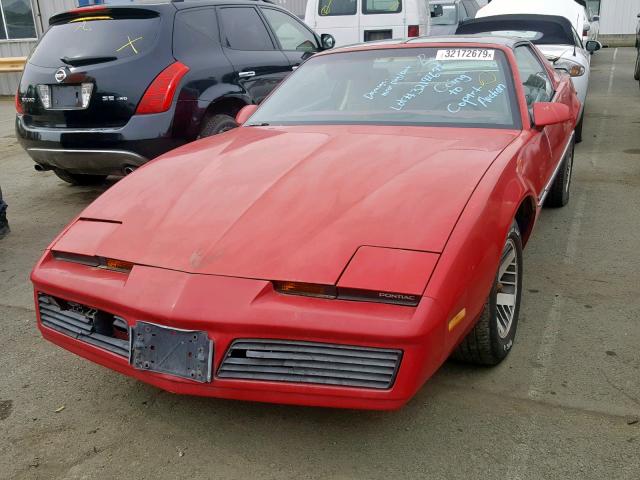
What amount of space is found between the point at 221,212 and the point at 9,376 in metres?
1.39

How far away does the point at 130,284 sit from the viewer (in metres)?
2.47

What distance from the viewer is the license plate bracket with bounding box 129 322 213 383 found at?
91.3 inches

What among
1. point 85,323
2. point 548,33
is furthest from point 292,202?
point 548,33

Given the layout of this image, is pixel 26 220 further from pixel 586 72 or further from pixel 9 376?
pixel 586 72

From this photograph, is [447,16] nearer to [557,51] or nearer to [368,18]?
[368,18]

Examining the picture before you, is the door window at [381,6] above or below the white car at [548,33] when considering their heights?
above

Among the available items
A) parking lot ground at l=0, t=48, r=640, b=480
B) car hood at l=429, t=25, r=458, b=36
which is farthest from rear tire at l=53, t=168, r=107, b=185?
car hood at l=429, t=25, r=458, b=36

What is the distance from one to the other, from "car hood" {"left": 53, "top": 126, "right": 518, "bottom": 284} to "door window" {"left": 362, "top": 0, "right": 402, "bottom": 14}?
9.17 metres

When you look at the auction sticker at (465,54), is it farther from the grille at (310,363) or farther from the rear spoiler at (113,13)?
the rear spoiler at (113,13)

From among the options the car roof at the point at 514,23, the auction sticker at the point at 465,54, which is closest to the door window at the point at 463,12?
the car roof at the point at 514,23

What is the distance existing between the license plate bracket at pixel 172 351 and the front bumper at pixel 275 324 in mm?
22

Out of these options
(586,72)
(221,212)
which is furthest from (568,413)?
(586,72)

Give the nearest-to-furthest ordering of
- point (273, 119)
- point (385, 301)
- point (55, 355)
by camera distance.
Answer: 1. point (385, 301)
2. point (55, 355)
3. point (273, 119)

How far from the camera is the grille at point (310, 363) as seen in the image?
2234 millimetres
